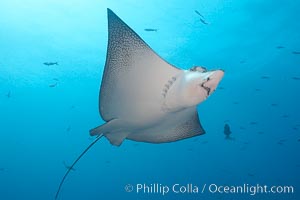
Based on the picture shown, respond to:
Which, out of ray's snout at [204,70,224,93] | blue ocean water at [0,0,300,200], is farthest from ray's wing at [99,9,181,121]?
blue ocean water at [0,0,300,200]

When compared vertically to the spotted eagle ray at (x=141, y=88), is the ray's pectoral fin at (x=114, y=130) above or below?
below

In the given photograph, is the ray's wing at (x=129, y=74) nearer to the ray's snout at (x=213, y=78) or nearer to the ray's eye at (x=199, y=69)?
the ray's eye at (x=199, y=69)

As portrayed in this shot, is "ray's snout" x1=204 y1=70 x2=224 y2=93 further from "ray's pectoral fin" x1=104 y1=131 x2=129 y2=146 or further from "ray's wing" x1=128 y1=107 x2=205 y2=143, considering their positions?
"ray's pectoral fin" x1=104 y1=131 x2=129 y2=146

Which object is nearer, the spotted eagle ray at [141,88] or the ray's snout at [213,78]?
the ray's snout at [213,78]

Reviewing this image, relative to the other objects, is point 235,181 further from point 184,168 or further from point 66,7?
point 66,7

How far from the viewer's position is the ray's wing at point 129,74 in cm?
319

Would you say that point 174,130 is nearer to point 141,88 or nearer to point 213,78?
point 141,88

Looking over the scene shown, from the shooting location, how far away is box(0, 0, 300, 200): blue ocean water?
1239 cm

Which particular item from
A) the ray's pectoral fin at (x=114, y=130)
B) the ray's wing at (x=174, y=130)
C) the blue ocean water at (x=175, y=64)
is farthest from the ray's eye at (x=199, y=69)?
the blue ocean water at (x=175, y=64)

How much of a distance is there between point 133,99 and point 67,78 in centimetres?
1721

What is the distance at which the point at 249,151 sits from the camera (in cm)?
2891

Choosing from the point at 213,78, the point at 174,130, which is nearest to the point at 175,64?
the point at 174,130

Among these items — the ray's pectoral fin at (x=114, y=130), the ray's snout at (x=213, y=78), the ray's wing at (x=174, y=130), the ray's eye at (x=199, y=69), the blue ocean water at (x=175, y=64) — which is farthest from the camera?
the blue ocean water at (x=175, y=64)

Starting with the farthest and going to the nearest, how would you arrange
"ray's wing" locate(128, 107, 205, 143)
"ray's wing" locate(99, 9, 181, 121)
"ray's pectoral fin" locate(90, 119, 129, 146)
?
1. "ray's wing" locate(128, 107, 205, 143)
2. "ray's pectoral fin" locate(90, 119, 129, 146)
3. "ray's wing" locate(99, 9, 181, 121)
